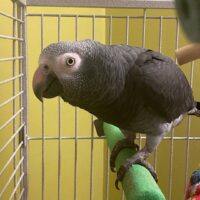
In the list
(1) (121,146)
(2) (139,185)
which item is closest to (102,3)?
(1) (121,146)

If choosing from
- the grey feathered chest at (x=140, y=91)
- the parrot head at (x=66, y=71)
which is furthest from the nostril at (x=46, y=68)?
the grey feathered chest at (x=140, y=91)

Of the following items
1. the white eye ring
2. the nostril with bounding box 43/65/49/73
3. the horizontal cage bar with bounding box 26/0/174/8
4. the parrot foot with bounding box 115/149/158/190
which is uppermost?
the horizontal cage bar with bounding box 26/0/174/8

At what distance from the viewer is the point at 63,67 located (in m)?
0.68

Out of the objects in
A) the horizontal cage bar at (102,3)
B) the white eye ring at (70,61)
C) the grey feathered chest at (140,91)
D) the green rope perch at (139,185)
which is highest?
the horizontal cage bar at (102,3)

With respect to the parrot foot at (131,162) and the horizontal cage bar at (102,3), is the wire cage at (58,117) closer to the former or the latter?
the horizontal cage bar at (102,3)

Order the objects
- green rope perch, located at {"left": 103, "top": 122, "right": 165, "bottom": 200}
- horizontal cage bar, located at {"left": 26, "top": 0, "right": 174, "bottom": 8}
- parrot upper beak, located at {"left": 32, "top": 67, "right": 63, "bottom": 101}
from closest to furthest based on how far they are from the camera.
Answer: green rope perch, located at {"left": 103, "top": 122, "right": 165, "bottom": 200}
parrot upper beak, located at {"left": 32, "top": 67, "right": 63, "bottom": 101}
horizontal cage bar, located at {"left": 26, "top": 0, "right": 174, "bottom": 8}

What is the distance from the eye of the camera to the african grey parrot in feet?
2.23

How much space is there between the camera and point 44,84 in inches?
26.5

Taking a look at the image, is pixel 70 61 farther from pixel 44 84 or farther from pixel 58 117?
pixel 58 117

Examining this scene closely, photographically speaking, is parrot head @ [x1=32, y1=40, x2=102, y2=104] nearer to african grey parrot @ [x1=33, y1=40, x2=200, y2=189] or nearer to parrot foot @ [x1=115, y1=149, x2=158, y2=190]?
african grey parrot @ [x1=33, y1=40, x2=200, y2=189]

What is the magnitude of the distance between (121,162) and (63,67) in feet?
0.88

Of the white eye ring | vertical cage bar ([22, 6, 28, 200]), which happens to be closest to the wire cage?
vertical cage bar ([22, 6, 28, 200])

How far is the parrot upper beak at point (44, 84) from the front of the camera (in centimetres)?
67

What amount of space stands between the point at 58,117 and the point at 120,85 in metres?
0.37
